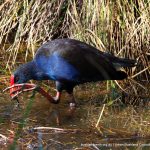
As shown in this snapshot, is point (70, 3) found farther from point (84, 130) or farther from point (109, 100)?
point (84, 130)

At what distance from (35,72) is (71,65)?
1.26ft

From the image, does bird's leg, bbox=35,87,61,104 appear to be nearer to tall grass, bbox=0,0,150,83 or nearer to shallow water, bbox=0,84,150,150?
shallow water, bbox=0,84,150,150

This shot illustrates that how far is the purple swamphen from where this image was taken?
160 inches

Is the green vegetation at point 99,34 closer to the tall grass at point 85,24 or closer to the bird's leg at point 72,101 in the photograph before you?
the tall grass at point 85,24

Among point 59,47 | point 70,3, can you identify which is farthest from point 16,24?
point 59,47

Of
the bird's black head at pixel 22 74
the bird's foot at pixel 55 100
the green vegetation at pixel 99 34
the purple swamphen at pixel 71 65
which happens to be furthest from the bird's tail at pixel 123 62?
the bird's black head at pixel 22 74

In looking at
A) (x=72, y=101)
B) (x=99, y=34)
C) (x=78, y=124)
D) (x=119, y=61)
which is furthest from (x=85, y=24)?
(x=78, y=124)

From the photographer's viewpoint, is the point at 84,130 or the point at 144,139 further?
the point at 84,130

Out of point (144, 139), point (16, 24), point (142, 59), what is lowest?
point (144, 139)

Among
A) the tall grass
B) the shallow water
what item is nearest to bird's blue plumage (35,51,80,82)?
the shallow water

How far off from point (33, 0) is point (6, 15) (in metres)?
0.36

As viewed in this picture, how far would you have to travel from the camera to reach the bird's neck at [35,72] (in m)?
4.24

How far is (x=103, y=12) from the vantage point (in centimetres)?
493

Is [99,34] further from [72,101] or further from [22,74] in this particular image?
[22,74]
